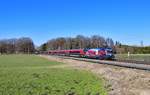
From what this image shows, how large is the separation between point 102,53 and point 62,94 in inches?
2221

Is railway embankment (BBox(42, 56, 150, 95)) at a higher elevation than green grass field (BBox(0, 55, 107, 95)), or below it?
higher

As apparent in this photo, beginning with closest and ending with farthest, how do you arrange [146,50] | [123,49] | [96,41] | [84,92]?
[84,92], [146,50], [123,49], [96,41]

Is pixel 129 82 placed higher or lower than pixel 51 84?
higher

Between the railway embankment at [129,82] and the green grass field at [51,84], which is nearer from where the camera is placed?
the railway embankment at [129,82]

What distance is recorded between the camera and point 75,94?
61.0 ft

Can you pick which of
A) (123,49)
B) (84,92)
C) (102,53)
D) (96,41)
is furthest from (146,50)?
(84,92)

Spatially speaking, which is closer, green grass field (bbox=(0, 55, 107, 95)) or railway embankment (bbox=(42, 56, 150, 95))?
railway embankment (bbox=(42, 56, 150, 95))

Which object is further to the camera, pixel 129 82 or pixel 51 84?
pixel 51 84

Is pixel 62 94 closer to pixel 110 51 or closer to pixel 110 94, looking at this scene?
pixel 110 94

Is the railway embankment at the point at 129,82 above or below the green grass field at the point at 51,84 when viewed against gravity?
above

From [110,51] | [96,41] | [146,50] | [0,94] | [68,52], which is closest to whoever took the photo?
[0,94]

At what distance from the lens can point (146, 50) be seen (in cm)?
12181

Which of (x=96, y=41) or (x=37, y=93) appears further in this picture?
(x=96, y=41)

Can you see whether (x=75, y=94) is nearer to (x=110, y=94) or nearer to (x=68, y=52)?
(x=110, y=94)
